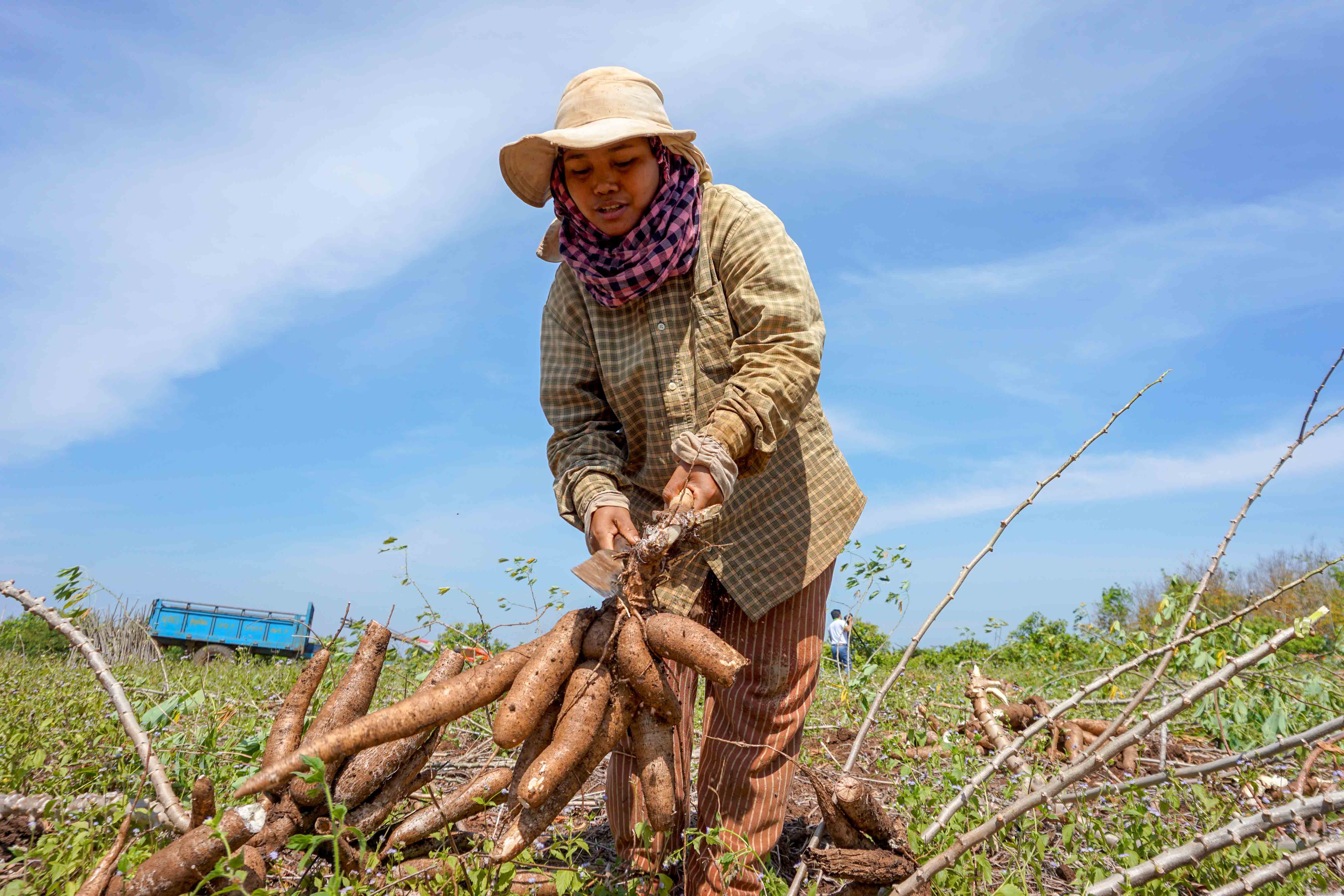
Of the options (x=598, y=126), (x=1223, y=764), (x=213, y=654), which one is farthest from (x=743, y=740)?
(x=213, y=654)

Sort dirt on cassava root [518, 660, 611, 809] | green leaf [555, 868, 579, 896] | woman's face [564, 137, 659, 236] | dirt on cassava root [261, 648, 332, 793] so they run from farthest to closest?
woman's face [564, 137, 659, 236]
dirt on cassava root [261, 648, 332, 793]
dirt on cassava root [518, 660, 611, 809]
green leaf [555, 868, 579, 896]

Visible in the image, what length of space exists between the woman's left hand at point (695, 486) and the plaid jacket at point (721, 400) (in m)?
0.19

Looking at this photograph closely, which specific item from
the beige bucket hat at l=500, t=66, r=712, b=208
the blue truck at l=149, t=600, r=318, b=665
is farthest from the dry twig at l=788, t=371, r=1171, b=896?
the blue truck at l=149, t=600, r=318, b=665

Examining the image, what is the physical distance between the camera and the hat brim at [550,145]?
1.87 m

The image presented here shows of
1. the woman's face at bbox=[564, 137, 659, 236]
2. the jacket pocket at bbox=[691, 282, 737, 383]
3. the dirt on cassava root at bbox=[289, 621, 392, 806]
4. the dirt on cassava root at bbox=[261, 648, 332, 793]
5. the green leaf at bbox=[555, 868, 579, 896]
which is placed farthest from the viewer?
the jacket pocket at bbox=[691, 282, 737, 383]

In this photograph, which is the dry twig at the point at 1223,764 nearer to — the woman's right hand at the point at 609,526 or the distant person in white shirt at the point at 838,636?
the woman's right hand at the point at 609,526

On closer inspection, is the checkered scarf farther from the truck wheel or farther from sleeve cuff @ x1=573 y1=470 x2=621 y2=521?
the truck wheel

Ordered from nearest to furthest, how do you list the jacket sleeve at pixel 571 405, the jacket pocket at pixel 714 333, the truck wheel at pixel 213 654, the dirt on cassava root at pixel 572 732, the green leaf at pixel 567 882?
the green leaf at pixel 567 882, the dirt on cassava root at pixel 572 732, the jacket pocket at pixel 714 333, the jacket sleeve at pixel 571 405, the truck wheel at pixel 213 654

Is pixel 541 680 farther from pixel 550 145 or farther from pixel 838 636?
pixel 838 636

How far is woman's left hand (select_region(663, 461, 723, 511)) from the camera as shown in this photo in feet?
5.79

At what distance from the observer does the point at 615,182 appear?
6.57 ft

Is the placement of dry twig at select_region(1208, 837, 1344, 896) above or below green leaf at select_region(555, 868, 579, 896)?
below

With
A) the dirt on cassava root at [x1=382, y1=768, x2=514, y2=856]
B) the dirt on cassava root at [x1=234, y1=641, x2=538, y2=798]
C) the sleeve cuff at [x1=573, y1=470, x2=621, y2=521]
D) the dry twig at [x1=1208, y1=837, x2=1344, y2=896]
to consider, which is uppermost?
the sleeve cuff at [x1=573, y1=470, x2=621, y2=521]

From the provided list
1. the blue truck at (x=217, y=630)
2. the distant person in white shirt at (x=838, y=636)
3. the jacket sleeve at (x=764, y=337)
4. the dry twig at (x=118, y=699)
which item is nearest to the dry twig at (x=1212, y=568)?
the jacket sleeve at (x=764, y=337)
